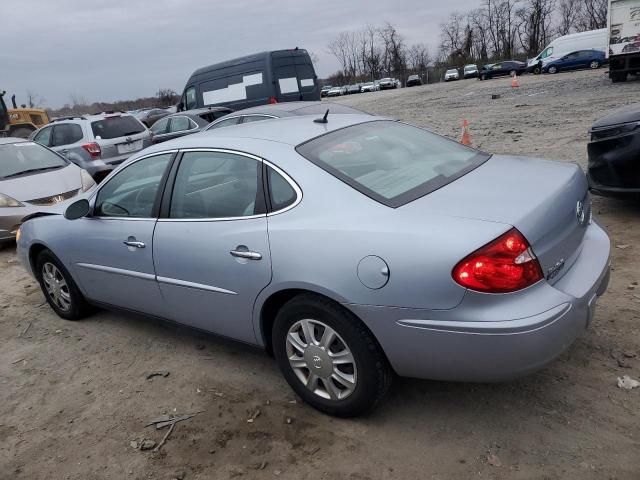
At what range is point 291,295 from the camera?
287 centimetres

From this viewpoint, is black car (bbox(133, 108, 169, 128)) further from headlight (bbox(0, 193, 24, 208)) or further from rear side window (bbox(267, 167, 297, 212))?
rear side window (bbox(267, 167, 297, 212))

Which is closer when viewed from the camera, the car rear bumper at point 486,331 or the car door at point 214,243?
the car rear bumper at point 486,331

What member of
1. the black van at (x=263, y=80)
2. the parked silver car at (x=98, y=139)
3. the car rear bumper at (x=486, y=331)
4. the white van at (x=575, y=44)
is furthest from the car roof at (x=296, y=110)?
the white van at (x=575, y=44)

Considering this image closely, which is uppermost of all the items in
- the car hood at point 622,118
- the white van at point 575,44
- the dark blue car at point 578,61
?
the white van at point 575,44

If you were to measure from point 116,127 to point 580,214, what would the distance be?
10.0m

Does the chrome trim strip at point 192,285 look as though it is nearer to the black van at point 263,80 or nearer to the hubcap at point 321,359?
the hubcap at point 321,359

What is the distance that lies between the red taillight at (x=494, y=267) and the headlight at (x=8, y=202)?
22.4ft

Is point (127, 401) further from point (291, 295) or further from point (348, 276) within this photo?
point (348, 276)

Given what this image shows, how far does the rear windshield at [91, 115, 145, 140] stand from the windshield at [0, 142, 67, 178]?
204cm

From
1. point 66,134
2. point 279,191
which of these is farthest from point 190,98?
point 279,191

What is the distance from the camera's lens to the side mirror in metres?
3.98

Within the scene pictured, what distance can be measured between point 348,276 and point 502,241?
707 millimetres

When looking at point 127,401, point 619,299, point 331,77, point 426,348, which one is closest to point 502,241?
point 426,348

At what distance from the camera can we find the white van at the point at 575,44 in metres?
34.5
